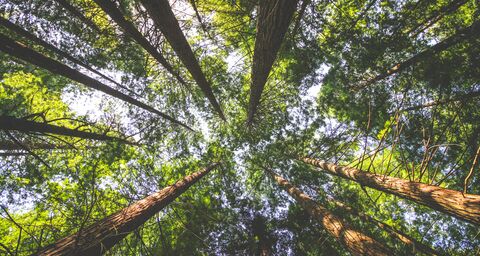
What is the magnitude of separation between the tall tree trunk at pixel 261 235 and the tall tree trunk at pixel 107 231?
250 inches

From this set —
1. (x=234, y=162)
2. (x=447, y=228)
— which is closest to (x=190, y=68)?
(x=234, y=162)

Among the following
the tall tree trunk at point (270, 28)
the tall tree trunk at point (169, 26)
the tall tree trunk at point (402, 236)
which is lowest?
the tall tree trunk at point (402, 236)

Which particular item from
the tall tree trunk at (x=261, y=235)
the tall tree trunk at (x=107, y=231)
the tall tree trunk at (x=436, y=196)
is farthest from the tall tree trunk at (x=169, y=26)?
the tall tree trunk at (x=261, y=235)

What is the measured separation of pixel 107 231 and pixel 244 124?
871 centimetres

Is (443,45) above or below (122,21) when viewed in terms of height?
below

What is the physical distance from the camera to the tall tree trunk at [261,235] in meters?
9.38

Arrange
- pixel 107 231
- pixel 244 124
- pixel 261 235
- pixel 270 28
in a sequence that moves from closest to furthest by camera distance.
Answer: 1. pixel 107 231
2. pixel 270 28
3. pixel 261 235
4. pixel 244 124

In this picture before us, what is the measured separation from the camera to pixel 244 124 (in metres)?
11.3

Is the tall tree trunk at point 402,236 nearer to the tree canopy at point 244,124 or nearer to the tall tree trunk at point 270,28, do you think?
the tree canopy at point 244,124

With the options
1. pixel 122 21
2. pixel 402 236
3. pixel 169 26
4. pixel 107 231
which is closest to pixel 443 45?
pixel 402 236

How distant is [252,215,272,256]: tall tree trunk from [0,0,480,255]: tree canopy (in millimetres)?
46

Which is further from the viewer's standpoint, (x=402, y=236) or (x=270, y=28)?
(x=402, y=236)

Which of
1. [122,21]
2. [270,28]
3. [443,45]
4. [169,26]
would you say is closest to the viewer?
[270,28]

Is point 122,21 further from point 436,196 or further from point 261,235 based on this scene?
point 261,235
